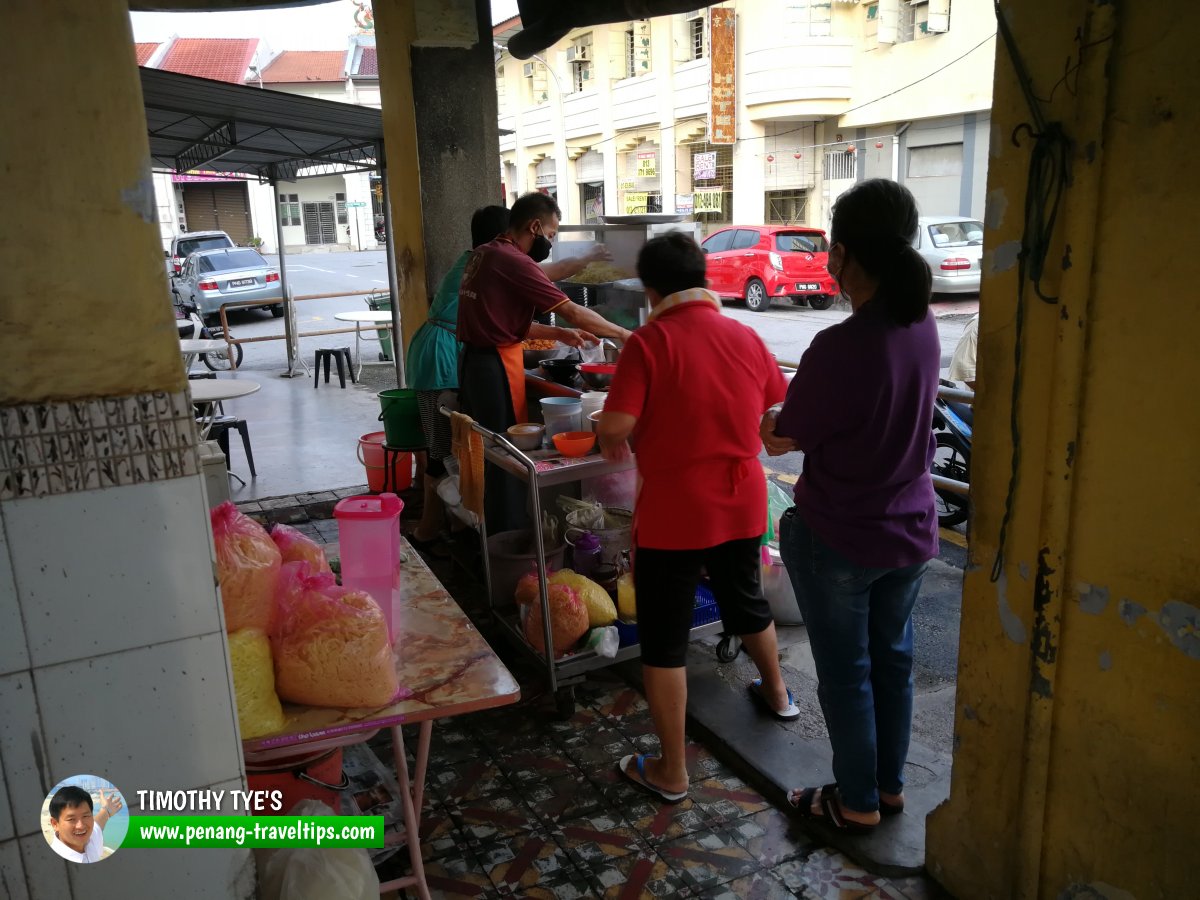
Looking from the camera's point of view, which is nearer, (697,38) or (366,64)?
(697,38)

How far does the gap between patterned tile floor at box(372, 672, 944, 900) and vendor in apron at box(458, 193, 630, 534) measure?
4.34 feet

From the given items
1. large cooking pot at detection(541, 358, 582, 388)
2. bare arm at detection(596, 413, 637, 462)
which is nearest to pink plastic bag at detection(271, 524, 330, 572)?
bare arm at detection(596, 413, 637, 462)

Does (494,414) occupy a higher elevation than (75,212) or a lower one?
lower

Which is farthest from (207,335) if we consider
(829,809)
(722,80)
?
(722,80)

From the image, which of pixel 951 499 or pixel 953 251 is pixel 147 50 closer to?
pixel 953 251

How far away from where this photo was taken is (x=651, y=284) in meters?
2.73

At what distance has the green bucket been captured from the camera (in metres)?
5.34

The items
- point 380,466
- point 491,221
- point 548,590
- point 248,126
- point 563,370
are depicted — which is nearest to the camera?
point 548,590

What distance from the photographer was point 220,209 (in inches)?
1561

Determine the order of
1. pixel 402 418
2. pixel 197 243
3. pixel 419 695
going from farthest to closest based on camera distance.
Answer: pixel 197 243 < pixel 402 418 < pixel 419 695

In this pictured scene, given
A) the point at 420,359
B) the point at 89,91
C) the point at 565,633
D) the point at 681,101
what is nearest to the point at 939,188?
the point at 681,101

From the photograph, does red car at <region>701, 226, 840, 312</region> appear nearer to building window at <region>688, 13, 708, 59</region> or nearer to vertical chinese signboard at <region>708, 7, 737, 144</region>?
vertical chinese signboard at <region>708, 7, 737, 144</region>

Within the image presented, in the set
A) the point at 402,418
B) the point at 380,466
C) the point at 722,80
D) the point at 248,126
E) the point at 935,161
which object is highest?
the point at 722,80

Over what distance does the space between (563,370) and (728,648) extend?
1.56 m
